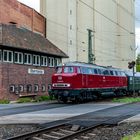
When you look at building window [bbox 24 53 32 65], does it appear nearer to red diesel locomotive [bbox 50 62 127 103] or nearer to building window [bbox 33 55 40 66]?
building window [bbox 33 55 40 66]

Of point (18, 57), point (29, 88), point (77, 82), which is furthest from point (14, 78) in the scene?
point (77, 82)

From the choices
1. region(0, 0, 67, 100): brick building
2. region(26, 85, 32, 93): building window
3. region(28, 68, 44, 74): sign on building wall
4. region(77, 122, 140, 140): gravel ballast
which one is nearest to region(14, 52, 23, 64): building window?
region(0, 0, 67, 100): brick building

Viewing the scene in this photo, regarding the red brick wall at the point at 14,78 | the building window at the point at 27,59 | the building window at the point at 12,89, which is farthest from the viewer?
the building window at the point at 27,59

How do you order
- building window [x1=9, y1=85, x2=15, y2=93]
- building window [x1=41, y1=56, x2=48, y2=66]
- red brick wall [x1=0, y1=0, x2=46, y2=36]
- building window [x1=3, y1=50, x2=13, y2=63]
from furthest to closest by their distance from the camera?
building window [x1=41, y1=56, x2=48, y2=66] → red brick wall [x1=0, y1=0, x2=46, y2=36] → building window [x1=9, y1=85, x2=15, y2=93] → building window [x1=3, y1=50, x2=13, y2=63]

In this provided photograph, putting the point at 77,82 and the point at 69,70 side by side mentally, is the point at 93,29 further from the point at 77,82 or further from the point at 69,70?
the point at 77,82

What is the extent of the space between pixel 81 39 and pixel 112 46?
54.6 feet

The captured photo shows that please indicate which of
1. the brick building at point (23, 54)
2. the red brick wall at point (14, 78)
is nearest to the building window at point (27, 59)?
the brick building at point (23, 54)

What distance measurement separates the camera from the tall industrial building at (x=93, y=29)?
53.0 metres

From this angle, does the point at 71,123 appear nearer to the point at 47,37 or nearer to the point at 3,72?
the point at 3,72

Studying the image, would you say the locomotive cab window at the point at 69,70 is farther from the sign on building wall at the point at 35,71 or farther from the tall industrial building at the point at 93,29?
the tall industrial building at the point at 93,29

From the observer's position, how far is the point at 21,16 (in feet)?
151

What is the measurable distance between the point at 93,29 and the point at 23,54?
2706 cm

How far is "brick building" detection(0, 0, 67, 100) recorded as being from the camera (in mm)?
37875

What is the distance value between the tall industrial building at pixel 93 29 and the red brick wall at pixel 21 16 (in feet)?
6.46
